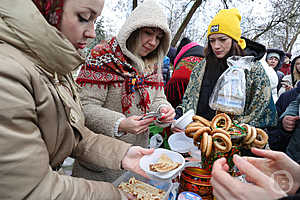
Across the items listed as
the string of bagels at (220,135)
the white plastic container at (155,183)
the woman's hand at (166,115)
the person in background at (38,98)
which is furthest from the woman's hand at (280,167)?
the woman's hand at (166,115)

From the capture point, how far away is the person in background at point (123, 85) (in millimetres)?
1419

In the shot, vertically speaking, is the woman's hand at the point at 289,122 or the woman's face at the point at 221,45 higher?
the woman's face at the point at 221,45

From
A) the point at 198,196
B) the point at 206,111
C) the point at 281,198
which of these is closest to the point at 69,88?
the point at 198,196

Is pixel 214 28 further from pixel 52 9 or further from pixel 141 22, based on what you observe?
pixel 52 9

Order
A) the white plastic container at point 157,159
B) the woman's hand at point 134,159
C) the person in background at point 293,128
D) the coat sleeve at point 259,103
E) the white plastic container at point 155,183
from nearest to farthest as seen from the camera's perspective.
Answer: the white plastic container at point 157,159, the woman's hand at point 134,159, the white plastic container at point 155,183, the coat sleeve at point 259,103, the person in background at point 293,128

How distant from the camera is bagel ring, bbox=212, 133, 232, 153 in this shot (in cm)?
81

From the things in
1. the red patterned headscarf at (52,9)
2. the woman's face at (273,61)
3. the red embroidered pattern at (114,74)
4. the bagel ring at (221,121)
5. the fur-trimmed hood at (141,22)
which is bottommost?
the bagel ring at (221,121)

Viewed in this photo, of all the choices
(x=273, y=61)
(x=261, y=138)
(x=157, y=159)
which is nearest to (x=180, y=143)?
(x=157, y=159)

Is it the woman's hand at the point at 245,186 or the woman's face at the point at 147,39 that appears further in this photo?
the woman's face at the point at 147,39

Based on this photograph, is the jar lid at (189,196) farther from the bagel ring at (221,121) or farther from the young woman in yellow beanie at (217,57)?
the young woman in yellow beanie at (217,57)

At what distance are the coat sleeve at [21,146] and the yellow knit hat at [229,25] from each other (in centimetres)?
213

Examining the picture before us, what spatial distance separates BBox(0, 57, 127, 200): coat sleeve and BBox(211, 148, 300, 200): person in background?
23.9 inches

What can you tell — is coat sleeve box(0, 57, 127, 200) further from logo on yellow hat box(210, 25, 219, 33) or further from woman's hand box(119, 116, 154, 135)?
logo on yellow hat box(210, 25, 219, 33)

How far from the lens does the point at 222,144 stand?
0.86m
